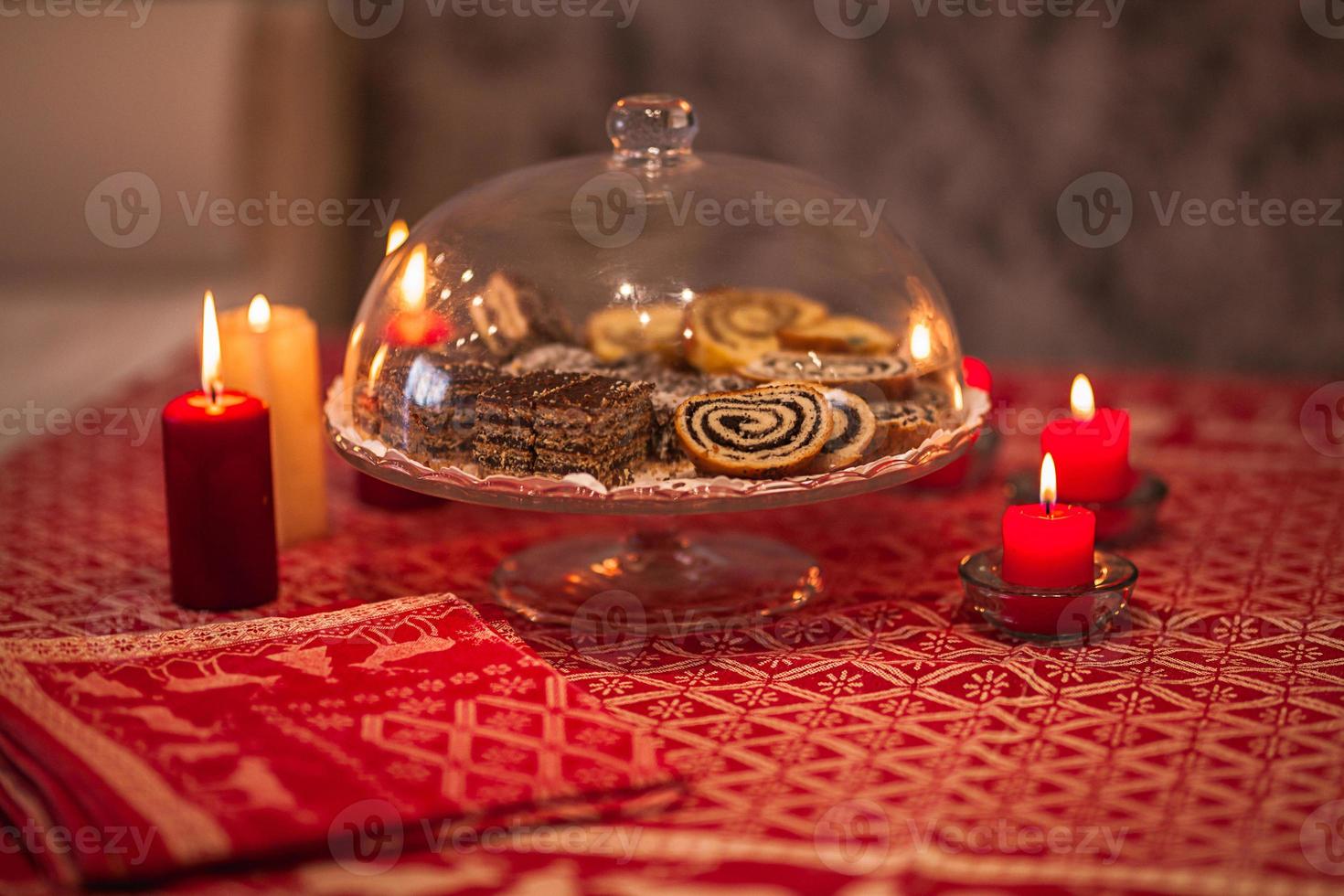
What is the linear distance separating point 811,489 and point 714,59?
2240 mm

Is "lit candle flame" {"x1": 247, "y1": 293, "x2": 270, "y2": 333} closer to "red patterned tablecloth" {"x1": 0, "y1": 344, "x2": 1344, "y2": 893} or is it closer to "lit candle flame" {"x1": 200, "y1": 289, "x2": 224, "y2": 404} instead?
"lit candle flame" {"x1": 200, "y1": 289, "x2": 224, "y2": 404}

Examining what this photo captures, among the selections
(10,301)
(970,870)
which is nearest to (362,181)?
(10,301)

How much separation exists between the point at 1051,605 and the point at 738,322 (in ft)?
1.46

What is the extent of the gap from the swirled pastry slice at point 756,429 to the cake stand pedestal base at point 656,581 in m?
0.20

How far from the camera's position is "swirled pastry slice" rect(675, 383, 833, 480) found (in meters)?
1.32

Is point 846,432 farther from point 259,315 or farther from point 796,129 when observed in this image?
A: point 796,129

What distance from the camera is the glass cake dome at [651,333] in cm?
133

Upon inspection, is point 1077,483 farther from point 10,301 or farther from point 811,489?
point 10,301

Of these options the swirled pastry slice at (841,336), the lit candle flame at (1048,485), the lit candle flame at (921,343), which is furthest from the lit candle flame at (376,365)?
the lit candle flame at (1048,485)

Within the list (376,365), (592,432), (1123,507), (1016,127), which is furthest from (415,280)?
(1016,127)

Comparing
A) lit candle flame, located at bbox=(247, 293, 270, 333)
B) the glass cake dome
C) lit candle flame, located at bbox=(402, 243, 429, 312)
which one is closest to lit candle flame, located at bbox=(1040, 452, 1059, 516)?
the glass cake dome

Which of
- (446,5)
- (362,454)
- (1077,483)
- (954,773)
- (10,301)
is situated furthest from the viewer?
(446,5)

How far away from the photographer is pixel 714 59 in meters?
3.31

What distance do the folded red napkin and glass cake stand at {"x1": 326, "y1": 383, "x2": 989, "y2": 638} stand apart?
0.47ft
